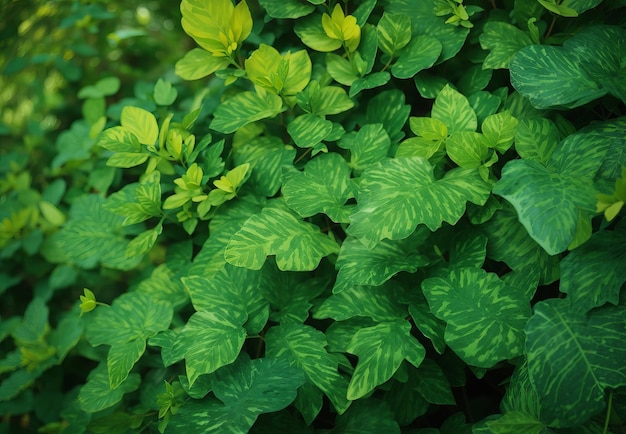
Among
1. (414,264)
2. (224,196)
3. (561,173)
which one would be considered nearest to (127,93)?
(224,196)

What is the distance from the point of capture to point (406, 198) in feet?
2.94

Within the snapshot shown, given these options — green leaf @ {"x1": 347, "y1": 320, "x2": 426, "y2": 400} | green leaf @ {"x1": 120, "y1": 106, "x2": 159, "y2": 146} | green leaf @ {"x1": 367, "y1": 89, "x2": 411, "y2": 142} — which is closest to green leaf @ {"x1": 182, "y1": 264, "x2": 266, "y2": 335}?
green leaf @ {"x1": 347, "y1": 320, "x2": 426, "y2": 400}

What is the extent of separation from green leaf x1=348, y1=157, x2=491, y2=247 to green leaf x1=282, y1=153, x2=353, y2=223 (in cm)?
9

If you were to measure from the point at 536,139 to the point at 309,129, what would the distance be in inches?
18.9

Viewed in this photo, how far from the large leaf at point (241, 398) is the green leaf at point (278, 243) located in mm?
Result: 203

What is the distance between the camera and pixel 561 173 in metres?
0.89

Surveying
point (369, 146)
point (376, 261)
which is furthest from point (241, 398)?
point (369, 146)

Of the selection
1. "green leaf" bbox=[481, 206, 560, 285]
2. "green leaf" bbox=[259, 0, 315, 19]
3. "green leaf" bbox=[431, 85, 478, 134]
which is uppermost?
"green leaf" bbox=[259, 0, 315, 19]

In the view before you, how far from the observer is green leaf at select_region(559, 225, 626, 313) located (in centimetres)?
82

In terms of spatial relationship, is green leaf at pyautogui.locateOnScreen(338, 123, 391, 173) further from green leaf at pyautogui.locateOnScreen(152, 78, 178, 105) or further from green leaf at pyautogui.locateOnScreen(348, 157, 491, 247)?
green leaf at pyautogui.locateOnScreen(152, 78, 178, 105)

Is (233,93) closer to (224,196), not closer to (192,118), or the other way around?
(192,118)

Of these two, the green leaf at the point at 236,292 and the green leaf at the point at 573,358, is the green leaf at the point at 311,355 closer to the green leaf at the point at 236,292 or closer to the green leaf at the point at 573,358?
the green leaf at the point at 236,292

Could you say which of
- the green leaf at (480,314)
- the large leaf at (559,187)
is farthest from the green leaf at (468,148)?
the green leaf at (480,314)

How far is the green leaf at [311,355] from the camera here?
945 millimetres
